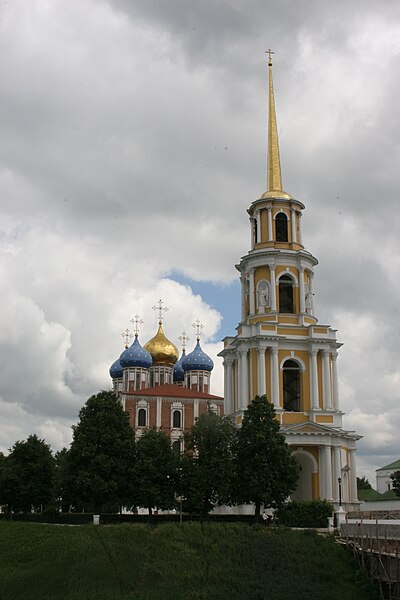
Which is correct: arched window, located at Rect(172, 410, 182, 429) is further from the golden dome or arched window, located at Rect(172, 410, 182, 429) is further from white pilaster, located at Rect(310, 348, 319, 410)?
white pilaster, located at Rect(310, 348, 319, 410)

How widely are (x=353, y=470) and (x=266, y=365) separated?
8465 millimetres

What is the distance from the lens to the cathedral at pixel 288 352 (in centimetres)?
4278

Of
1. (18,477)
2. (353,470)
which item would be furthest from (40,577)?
(353,470)

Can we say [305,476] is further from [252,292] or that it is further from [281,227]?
[281,227]

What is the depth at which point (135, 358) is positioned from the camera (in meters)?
73.2

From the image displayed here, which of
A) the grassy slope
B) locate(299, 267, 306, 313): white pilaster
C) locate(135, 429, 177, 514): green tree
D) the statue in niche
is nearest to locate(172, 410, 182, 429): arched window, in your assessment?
the statue in niche

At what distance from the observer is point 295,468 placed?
3747cm

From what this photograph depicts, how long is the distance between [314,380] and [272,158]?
1558 cm

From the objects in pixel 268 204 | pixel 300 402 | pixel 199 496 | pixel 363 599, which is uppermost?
pixel 268 204

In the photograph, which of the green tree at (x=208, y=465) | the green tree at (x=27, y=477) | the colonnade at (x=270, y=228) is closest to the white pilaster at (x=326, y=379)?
the colonnade at (x=270, y=228)

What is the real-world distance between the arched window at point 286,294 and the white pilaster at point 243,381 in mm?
4098

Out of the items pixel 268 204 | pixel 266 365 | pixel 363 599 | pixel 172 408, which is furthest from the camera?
pixel 172 408

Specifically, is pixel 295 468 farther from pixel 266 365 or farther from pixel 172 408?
pixel 172 408

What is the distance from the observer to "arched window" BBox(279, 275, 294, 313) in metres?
47.1
